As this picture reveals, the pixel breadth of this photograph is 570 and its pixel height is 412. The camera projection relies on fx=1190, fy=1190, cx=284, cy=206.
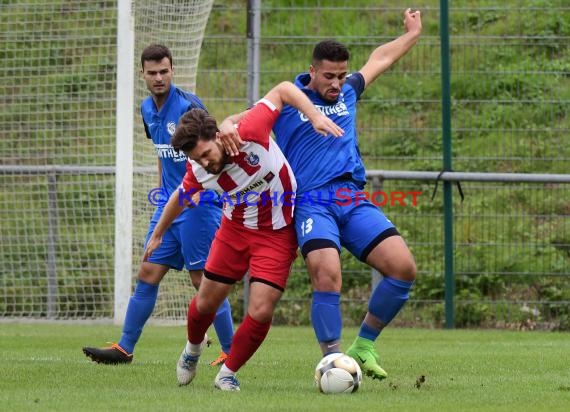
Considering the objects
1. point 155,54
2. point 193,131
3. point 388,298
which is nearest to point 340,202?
point 388,298

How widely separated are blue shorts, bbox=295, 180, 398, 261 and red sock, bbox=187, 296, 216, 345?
29.1 inches

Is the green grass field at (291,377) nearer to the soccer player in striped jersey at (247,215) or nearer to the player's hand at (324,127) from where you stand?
the soccer player in striped jersey at (247,215)

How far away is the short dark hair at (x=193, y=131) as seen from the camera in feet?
21.0

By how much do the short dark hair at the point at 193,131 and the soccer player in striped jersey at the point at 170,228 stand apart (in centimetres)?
197

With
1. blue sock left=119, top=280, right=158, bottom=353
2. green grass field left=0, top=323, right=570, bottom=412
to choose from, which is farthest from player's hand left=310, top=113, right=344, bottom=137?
blue sock left=119, top=280, right=158, bottom=353

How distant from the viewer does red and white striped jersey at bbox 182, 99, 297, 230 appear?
6672 mm

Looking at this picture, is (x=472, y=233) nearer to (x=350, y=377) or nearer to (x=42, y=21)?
(x=42, y=21)

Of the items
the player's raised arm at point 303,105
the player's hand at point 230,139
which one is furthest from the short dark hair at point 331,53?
the player's hand at point 230,139

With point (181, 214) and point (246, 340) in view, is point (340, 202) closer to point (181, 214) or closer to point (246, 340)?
point (246, 340)

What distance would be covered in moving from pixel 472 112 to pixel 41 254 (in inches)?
201

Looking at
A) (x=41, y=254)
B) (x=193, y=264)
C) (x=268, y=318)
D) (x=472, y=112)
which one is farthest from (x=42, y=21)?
(x=268, y=318)

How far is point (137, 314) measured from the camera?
28.4 feet

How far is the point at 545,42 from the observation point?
41.4ft

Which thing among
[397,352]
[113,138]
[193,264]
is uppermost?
[113,138]
